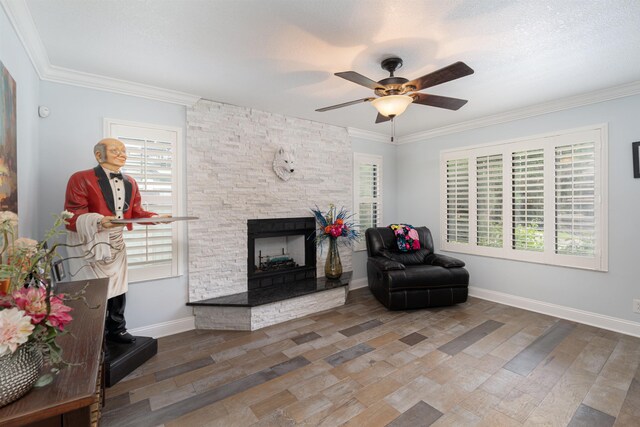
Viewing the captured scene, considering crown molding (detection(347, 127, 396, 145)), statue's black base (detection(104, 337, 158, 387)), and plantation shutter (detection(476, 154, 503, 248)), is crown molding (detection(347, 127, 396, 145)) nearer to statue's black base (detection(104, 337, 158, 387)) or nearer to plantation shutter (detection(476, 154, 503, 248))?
plantation shutter (detection(476, 154, 503, 248))

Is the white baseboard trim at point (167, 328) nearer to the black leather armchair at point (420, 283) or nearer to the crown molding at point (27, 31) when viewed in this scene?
the black leather armchair at point (420, 283)

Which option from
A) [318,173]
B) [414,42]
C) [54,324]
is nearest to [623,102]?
[414,42]

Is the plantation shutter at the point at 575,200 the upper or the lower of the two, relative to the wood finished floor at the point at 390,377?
upper

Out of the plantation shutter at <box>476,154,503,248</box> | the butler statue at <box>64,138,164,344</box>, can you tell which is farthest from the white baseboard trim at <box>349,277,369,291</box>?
the butler statue at <box>64,138,164,344</box>

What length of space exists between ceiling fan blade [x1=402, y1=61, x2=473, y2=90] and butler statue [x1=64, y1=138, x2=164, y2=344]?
2.32 metres

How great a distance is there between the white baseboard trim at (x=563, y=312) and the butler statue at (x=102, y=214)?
429 cm

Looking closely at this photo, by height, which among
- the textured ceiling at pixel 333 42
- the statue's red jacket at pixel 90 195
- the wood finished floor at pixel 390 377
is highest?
the textured ceiling at pixel 333 42

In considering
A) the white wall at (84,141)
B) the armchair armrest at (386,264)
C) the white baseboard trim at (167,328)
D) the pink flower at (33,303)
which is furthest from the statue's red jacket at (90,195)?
the armchair armrest at (386,264)

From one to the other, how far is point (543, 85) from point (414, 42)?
1740 mm

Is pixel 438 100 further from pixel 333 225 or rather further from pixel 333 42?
pixel 333 225

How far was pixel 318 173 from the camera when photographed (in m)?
4.30

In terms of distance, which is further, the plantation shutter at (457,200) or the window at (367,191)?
the window at (367,191)

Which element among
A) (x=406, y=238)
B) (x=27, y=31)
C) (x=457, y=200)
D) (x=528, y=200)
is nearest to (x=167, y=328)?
(x=27, y=31)

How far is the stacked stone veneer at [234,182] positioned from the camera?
329 centimetres
